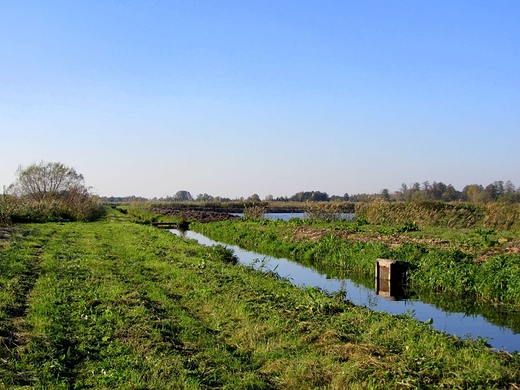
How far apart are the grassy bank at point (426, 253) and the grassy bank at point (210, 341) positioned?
5.03m

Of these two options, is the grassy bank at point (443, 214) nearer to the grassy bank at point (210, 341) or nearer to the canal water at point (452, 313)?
the canal water at point (452, 313)

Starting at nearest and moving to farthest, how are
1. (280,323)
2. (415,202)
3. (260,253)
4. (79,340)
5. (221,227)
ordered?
1. (79,340)
2. (280,323)
3. (260,253)
4. (415,202)
5. (221,227)

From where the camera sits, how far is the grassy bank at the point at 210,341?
19.6ft

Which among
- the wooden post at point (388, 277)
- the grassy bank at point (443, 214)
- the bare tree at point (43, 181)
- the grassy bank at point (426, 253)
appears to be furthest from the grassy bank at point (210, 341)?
the bare tree at point (43, 181)

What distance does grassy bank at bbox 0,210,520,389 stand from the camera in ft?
19.6

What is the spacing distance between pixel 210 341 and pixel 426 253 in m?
10.9

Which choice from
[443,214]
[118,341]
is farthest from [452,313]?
[443,214]

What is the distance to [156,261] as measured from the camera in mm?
15844

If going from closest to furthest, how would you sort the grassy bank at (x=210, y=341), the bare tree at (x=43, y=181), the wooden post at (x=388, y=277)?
the grassy bank at (x=210, y=341), the wooden post at (x=388, y=277), the bare tree at (x=43, y=181)

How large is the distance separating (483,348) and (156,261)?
35.6 feet

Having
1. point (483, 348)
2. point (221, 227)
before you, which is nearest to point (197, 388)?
point (483, 348)

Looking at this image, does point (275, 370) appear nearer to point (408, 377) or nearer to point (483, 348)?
point (408, 377)

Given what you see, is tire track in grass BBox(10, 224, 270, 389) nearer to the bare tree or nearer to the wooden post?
the wooden post

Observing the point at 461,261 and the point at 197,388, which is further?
the point at 461,261
